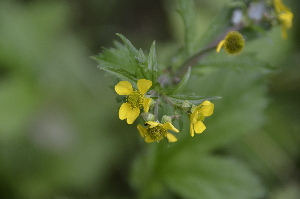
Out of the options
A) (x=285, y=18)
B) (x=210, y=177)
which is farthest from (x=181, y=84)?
(x=210, y=177)

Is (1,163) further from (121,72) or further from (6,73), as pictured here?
(121,72)

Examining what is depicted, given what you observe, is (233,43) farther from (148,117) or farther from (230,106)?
(230,106)

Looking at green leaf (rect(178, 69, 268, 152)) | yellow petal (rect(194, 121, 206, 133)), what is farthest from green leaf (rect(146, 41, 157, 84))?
green leaf (rect(178, 69, 268, 152))

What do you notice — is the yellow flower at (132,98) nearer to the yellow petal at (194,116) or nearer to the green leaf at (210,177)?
the yellow petal at (194,116)

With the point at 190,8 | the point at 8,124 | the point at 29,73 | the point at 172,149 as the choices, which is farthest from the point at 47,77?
the point at 190,8

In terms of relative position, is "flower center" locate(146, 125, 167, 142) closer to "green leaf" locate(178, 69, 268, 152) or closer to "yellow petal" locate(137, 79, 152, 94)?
"yellow petal" locate(137, 79, 152, 94)

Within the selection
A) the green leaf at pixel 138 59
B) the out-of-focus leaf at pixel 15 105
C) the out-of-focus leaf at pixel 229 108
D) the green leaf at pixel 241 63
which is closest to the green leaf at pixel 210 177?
the out-of-focus leaf at pixel 229 108
